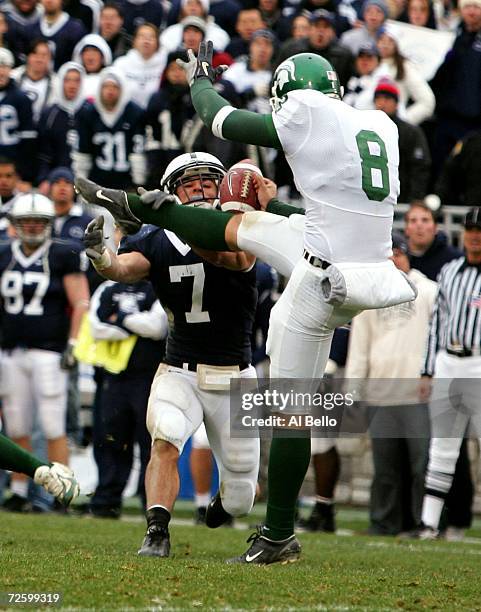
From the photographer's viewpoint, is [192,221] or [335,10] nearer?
[192,221]

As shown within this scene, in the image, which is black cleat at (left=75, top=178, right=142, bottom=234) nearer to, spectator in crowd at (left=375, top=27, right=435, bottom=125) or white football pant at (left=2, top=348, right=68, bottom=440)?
white football pant at (left=2, top=348, right=68, bottom=440)

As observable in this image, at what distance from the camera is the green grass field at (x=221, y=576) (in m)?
4.68

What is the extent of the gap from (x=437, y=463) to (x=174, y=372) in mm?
2825

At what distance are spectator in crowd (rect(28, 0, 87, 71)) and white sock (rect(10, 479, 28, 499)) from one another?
516 cm

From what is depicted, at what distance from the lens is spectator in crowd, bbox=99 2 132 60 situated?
13.4m

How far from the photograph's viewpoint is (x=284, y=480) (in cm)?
579

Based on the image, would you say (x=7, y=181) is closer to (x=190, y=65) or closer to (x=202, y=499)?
(x=202, y=499)

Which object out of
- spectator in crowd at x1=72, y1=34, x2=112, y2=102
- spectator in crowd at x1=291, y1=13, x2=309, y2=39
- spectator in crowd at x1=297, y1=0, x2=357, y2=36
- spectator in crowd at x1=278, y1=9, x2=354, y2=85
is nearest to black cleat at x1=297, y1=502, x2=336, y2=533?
spectator in crowd at x1=278, y1=9, x2=354, y2=85

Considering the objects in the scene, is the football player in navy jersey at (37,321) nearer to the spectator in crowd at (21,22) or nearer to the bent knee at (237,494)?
the bent knee at (237,494)

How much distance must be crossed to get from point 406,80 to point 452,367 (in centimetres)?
365

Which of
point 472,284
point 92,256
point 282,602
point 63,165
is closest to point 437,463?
point 472,284

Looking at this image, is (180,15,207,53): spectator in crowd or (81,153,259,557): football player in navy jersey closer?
(81,153,259,557): football player in navy jersey

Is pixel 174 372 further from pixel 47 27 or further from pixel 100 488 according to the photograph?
pixel 47 27

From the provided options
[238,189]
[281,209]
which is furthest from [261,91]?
[238,189]
